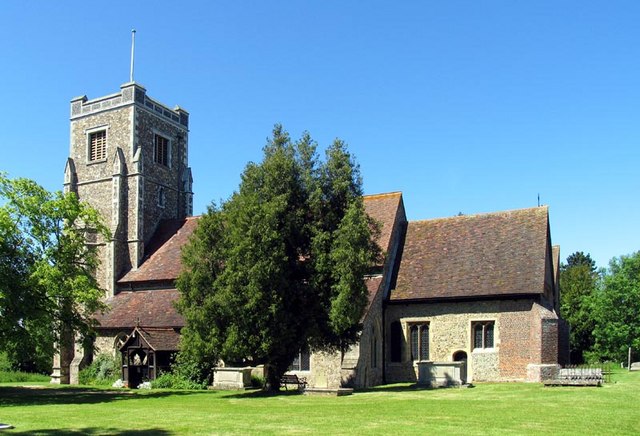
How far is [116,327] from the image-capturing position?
125 ft

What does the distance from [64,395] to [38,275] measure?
216 inches

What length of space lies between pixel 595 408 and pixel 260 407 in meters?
10.5

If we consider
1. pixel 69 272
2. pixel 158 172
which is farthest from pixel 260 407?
pixel 158 172

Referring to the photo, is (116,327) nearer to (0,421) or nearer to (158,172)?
(158,172)

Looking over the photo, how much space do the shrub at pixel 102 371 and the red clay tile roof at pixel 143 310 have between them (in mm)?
1909

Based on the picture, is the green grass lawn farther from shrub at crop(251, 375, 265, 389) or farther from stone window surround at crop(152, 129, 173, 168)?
stone window surround at crop(152, 129, 173, 168)

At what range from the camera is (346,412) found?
19.8m

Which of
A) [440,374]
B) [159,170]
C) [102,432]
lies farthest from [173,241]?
[102,432]

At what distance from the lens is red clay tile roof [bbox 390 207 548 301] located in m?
33.1

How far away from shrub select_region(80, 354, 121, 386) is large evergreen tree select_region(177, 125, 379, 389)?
33.9ft

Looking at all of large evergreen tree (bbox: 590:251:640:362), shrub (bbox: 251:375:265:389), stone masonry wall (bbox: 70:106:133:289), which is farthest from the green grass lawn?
large evergreen tree (bbox: 590:251:640:362)

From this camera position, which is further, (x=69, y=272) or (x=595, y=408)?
(x=69, y=272)

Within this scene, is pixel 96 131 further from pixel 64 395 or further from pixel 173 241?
pixel 64 395

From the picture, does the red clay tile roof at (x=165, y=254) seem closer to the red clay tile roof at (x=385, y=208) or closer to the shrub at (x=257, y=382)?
the shrub at (x=257, y=382)
